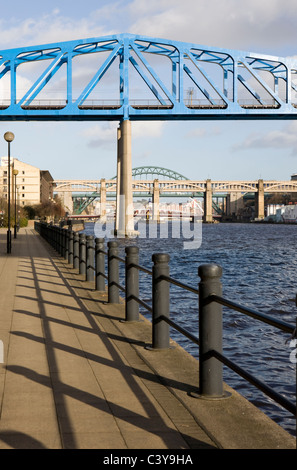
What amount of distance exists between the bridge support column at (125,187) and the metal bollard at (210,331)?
64.8 meters

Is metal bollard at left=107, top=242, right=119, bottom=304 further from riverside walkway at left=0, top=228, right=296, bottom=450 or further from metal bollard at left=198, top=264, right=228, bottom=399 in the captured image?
metal bollard at left=198, top=264, right=228, bottom=399

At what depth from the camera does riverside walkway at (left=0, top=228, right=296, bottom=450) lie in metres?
4.83

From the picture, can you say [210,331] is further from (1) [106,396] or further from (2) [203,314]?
(1) [106,396]

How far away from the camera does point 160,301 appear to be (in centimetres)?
796

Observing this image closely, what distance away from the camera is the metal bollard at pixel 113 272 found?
38.4 ft

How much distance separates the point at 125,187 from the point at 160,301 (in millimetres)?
63470

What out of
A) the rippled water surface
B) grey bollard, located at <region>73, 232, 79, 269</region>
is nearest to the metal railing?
the rippled water surface

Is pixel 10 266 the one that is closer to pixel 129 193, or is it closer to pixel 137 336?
pixel 137 336

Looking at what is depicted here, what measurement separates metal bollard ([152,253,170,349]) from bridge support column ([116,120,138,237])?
62800mm

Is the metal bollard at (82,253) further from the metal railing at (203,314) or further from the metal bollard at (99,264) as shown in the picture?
the metal railing at (203,314)

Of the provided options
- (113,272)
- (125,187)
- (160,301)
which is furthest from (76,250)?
(125,187)

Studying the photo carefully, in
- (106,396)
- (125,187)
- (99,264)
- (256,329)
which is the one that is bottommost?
(256,329)

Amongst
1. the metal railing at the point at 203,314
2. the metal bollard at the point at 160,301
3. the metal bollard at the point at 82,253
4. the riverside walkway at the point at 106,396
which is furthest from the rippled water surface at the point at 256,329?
the metal bollard at the point at 82,253
